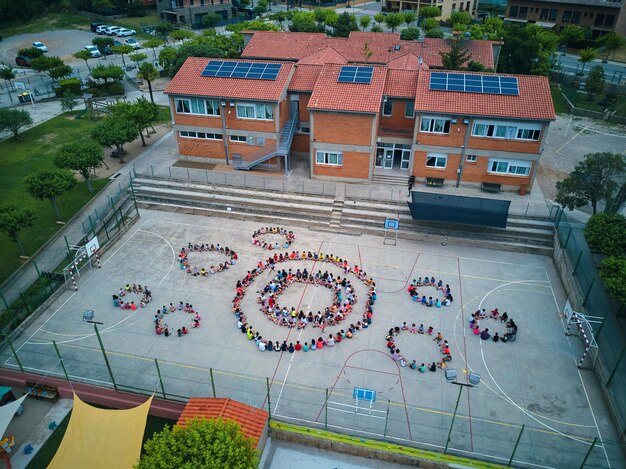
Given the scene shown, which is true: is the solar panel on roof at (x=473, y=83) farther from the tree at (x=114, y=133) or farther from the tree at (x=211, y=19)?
the tree at (x=211, y=19)

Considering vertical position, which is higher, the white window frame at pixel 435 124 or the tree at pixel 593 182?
the white window frame at pixel 435 124

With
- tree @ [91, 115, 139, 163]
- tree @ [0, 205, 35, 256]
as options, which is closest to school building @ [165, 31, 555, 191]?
tree @ [91, 115, 139, 163]

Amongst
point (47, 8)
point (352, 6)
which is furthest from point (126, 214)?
point (352, 6)

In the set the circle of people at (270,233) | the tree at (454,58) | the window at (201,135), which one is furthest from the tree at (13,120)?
the tree at (454,58)

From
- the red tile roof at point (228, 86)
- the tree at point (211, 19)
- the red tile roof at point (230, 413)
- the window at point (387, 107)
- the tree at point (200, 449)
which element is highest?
the red tile roof at point (228, 86)

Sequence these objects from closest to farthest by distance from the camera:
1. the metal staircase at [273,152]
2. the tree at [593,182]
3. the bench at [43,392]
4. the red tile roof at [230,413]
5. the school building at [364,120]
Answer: the red tile roof at [230,413] → the bench at [43,392] → the tree at [593,182] → the school building at [364,120] → the metal staircase at [273,152]

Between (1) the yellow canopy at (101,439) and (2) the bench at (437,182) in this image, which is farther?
(2) the bench at (437,182)

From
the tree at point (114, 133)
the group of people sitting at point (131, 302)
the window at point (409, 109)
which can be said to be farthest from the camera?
the tree at point (114, 133)

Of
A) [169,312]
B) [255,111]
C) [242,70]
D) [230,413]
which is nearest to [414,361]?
[230,413]
